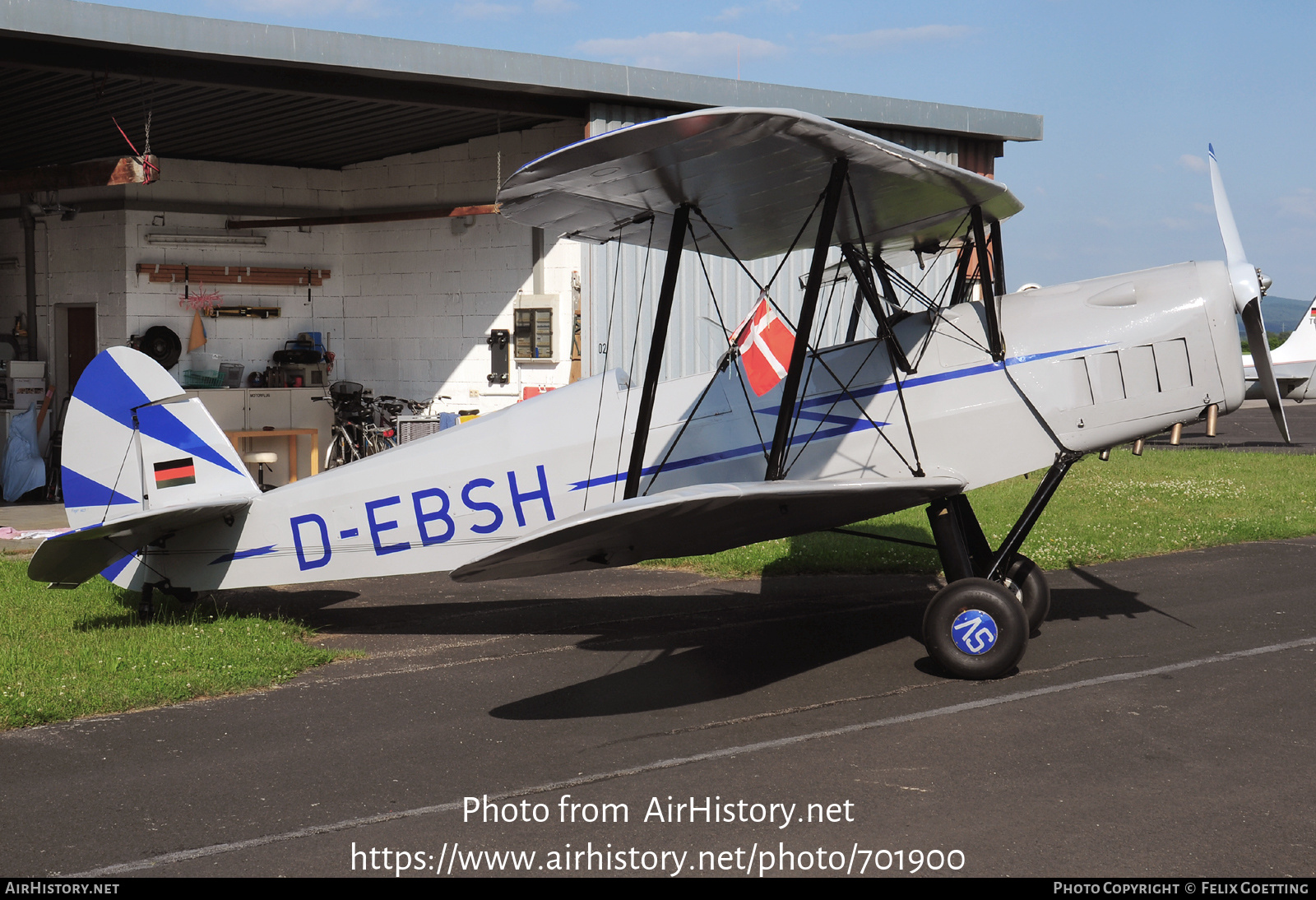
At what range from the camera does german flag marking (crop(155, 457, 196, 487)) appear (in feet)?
21.4

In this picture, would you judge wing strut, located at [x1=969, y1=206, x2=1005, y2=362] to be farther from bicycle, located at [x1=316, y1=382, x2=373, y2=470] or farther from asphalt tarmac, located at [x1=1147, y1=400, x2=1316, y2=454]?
bicycle, located at [x1=316, y1=382, x2=373, y2=470]

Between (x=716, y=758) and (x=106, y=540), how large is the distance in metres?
3.80

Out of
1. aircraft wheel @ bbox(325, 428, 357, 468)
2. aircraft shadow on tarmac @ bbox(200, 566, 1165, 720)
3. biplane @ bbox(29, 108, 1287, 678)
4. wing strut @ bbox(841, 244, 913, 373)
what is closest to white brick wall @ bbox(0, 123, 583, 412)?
aircraft wheel @ bbox(325, 428, 357, 468)

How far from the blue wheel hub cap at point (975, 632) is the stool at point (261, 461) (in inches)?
323

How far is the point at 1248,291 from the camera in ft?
19.3

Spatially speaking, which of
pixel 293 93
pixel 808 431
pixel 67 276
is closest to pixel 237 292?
pixel 67 276

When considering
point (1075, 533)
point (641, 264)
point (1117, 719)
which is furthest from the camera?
point (641, 264)

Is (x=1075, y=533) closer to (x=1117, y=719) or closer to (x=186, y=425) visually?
(x=1117, y=719)

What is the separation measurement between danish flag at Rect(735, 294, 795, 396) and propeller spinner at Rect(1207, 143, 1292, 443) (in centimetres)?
239

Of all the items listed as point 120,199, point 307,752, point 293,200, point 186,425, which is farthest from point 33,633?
point 293,200

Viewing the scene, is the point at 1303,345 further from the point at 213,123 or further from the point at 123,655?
the point at 123,655

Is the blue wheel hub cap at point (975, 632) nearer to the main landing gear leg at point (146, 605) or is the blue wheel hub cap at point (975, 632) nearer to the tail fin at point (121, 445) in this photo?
the tail fin at point (121, 445)

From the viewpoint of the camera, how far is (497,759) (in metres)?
4.48
